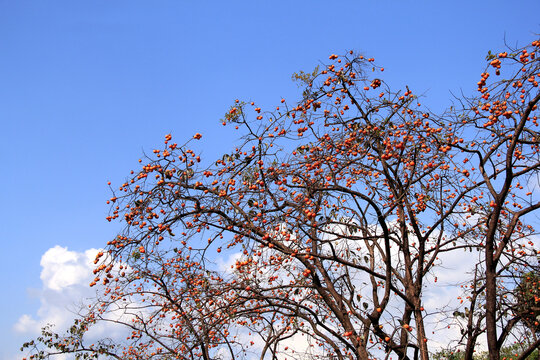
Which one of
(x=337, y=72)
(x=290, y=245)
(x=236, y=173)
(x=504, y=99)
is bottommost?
(x=290, y=245)

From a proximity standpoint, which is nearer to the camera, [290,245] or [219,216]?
[290,245]

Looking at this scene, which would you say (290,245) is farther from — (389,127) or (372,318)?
(389,127)

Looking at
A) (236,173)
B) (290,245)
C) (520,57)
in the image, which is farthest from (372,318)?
(520,57)

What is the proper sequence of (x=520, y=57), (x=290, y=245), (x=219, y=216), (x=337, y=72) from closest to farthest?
(x=520, y=57) → (x=290, y=245) → (x=219, y=216) → (x=337, y=72)

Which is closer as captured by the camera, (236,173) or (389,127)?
(236,173)

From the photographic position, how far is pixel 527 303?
6.47 m

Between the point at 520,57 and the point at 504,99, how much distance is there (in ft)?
1.64


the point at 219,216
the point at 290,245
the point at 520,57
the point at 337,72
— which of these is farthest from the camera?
the point at 337,72

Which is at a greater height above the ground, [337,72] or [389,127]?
[337,72]

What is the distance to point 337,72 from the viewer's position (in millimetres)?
6398

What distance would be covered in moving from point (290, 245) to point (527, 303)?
12.0 feet

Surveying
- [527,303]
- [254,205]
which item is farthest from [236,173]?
[527,303]

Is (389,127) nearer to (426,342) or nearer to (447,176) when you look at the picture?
(447,176)

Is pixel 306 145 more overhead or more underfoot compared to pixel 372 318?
more overhead
